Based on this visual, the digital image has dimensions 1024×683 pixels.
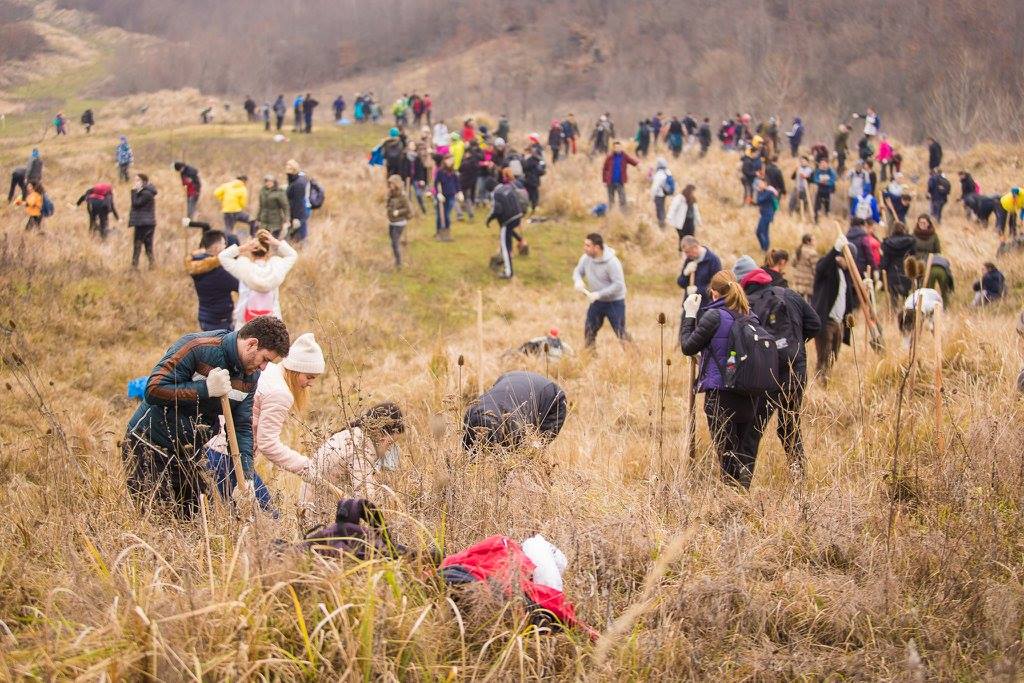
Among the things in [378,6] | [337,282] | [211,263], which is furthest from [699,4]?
[211,263]

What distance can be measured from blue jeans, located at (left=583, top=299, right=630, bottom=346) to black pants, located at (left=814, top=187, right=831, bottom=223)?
11.6 meters

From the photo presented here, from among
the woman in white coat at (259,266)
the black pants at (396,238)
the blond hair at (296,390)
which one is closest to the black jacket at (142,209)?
the black pants at (396,238)

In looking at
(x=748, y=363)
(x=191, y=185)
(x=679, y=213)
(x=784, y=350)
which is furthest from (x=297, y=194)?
(x=748, y=363)

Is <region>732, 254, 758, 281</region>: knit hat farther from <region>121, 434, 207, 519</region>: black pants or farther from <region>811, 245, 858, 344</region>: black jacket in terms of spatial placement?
<region>121, 434, 207, 519</region>: black pants

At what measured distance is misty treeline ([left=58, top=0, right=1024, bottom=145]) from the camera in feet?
149

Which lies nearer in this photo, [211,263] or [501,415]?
[501,415]

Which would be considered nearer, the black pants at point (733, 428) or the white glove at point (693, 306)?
the black pants at point (733, 428)

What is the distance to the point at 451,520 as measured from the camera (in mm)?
4715

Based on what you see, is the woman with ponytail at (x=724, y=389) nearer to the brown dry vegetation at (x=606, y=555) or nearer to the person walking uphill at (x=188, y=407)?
the brown dry vegetation at (x=606, y=555)

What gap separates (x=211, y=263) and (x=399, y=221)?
6.32 metres

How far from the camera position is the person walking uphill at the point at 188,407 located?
5059mm

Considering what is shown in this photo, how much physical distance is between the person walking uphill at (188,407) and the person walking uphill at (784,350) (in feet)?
10.4

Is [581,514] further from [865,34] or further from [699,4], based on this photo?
[699,4]

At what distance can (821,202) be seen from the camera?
22.0 metres
